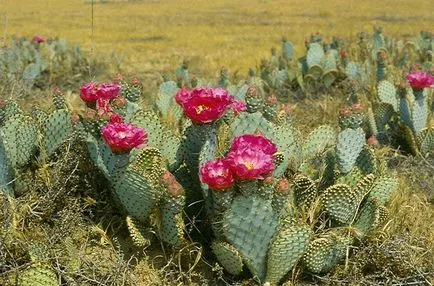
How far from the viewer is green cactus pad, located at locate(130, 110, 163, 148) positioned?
11.3ft

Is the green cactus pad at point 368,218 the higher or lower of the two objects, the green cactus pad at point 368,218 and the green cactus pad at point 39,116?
the lower

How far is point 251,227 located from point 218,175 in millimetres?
275

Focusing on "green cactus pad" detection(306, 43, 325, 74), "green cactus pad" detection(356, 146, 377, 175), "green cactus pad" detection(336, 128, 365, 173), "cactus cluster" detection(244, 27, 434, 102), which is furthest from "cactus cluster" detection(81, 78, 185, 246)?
"green cactus pad" detection(306, 43, 325, 74)

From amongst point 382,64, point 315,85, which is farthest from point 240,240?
point 315,85

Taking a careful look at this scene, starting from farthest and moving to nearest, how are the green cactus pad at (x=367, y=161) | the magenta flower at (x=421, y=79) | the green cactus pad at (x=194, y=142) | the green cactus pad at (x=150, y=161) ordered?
1. the magenta flower at (x=421, y=79)
2. the green cactus pad at (x=367, y=161)
3. the green cactus pad at (x=150, y=161)
4. the green cactus pad at (x=194, y=142)

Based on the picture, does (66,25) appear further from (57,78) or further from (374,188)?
(374,188)

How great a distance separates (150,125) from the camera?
11.4ft

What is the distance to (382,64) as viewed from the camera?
623 cm

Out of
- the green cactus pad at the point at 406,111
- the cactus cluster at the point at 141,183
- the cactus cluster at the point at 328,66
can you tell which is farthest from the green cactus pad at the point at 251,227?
the cactus cluster at the point at 328,66

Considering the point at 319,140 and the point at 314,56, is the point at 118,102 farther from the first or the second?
the point at 314,56

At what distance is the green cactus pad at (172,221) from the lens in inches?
113

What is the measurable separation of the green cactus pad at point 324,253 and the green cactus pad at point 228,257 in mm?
307

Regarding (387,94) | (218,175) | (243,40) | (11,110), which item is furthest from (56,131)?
(243,40)

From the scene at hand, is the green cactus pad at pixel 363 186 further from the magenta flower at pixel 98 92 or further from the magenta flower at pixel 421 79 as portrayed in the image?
the magenta flower at pixel 421 79
